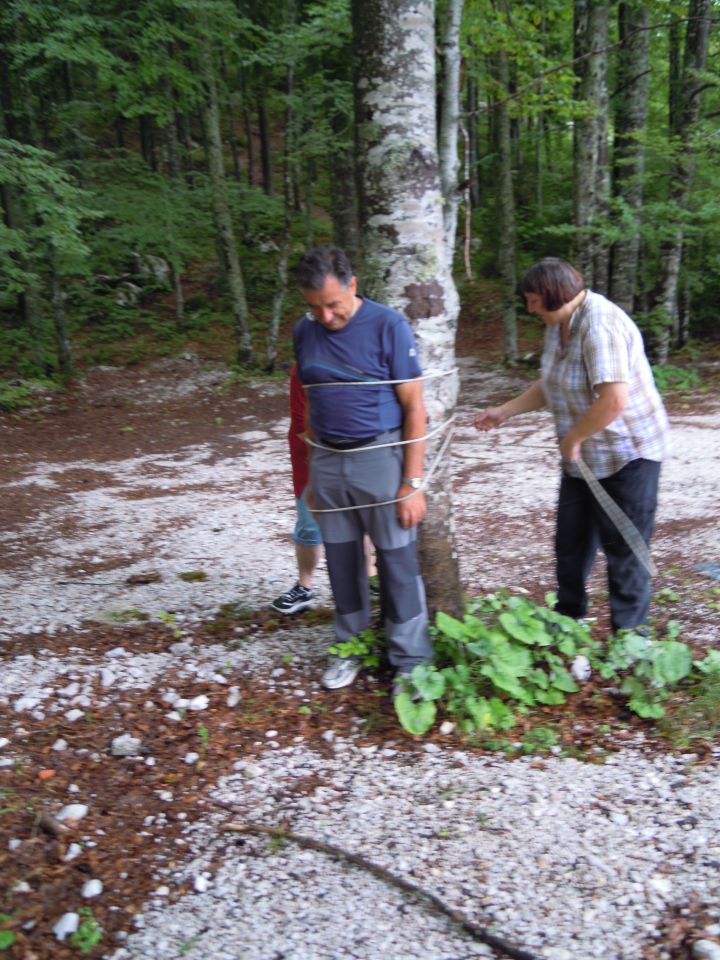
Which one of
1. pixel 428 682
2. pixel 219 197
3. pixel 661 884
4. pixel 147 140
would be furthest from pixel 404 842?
pixel 147 140

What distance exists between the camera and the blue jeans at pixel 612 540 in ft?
10.5

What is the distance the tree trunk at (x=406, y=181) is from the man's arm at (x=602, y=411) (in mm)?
630

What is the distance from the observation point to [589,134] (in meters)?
11.0

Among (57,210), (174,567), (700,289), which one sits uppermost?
(57,210)

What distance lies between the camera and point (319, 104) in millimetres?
12570

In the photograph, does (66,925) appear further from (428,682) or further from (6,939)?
(428,682)

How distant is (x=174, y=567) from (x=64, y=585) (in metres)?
0.77

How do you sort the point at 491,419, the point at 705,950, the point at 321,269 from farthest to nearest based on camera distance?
the point at 491,419 → the point at 321,269 → the point at 705,950

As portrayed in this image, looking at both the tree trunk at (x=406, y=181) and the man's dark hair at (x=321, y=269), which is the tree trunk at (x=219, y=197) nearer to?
the tree trunk at (x=406, y=181)

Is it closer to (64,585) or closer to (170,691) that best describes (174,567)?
(64,585)

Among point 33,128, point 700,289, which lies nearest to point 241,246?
point 33,128

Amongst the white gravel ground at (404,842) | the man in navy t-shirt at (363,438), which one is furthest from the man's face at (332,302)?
the white gravel ground at (404,842)

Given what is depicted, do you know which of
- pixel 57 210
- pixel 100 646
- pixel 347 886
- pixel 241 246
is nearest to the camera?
pixel 347 886

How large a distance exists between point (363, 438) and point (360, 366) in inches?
12.4
